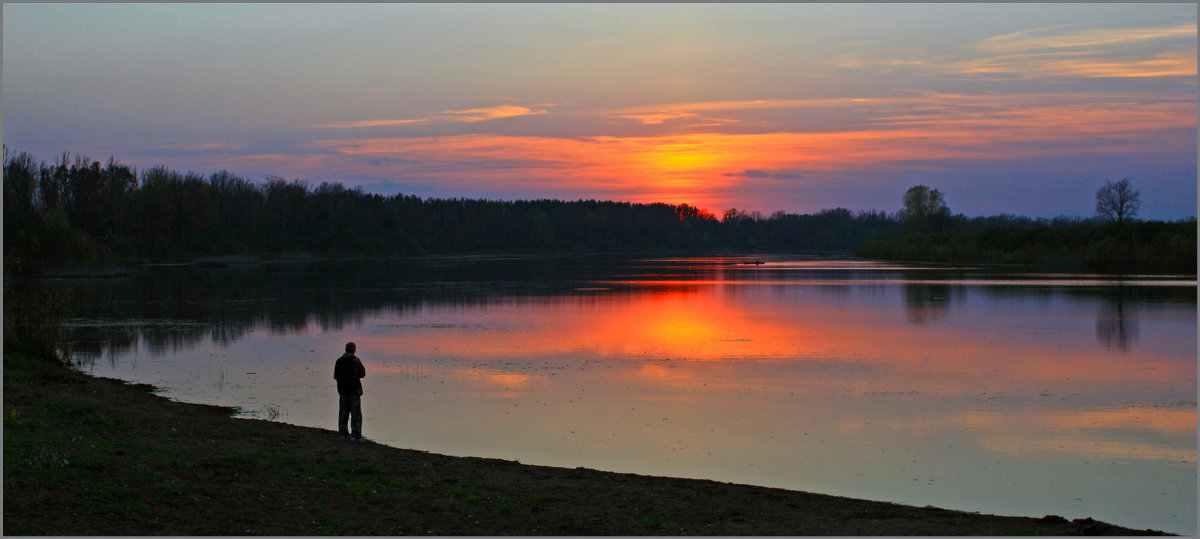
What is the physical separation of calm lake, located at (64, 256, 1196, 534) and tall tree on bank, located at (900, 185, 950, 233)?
9741 centimetres

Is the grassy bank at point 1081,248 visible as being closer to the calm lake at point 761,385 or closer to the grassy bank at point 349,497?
the calm lake at point 761,385

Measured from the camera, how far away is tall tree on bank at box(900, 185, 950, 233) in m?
129

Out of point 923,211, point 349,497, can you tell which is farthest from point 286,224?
point 349,497

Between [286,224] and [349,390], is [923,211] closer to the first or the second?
[286,224]

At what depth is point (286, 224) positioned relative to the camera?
409ft

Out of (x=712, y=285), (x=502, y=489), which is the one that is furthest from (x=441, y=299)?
(x=502, y=489)

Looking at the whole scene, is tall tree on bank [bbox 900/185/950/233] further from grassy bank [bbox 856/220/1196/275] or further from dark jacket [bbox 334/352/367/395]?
dark jacket [bbox 334/352/367/395]

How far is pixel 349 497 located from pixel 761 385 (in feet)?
31.7

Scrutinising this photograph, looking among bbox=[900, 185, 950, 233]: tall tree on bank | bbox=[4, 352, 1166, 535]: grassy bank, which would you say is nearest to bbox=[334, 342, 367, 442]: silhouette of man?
bbox=[4, 352, 1166, 535]: grassy bank

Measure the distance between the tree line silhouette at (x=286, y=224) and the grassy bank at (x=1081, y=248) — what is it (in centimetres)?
38

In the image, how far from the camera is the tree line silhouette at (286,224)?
6250 centimetres

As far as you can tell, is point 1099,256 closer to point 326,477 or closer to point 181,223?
point 326,477

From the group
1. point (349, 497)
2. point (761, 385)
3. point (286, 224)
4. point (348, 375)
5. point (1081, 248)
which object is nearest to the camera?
point (349, 497)

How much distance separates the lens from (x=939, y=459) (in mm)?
11539
